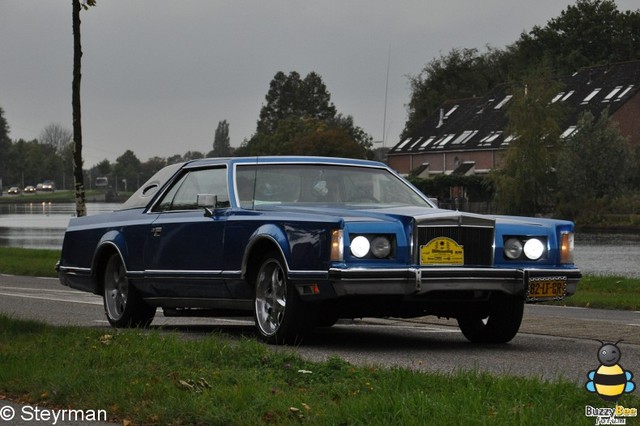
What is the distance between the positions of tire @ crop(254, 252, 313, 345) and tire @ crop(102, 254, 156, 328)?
7.08ft

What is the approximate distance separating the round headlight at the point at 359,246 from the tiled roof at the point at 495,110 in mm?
82928

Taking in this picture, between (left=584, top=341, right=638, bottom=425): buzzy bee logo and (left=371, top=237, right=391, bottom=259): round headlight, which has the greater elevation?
(left=371, top=237, right=391, bottom=259): round headlight

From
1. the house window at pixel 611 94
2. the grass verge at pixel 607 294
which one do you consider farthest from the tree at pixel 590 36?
the grass verge at pixel 607 294

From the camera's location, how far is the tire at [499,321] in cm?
1178

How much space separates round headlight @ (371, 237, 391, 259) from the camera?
35.1 ft

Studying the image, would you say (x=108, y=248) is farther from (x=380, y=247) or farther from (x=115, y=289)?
Answer: (x=380, y=247)

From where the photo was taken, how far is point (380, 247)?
10.7 metres

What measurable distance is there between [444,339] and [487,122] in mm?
101059

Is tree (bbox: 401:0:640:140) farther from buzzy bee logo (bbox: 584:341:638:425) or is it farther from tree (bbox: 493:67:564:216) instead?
buzzy bee logo (bbox: 584:341:638:425)

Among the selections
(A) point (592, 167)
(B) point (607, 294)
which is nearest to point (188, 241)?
(B) point (607, 294)

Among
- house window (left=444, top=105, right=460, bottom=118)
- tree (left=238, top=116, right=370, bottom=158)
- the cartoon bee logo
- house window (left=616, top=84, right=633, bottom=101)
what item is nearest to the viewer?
the cartoon bee logo

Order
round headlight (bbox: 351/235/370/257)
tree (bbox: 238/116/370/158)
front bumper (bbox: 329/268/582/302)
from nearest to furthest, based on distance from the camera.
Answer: front bumper (bbox: 329/268/582/302), round headlight (bbox: 351/235/370/257), tree (bbox: 238/116/370/158)

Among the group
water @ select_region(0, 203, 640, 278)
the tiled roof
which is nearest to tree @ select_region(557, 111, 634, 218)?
the tiled roof

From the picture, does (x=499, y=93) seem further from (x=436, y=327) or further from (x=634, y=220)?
(x=436, y=327)
